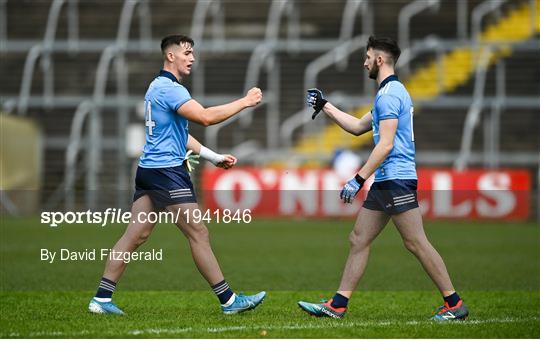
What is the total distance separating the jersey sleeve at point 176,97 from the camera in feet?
24.1

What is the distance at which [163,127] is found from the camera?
7477 millimetres

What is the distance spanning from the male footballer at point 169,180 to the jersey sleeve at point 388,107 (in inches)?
36.2

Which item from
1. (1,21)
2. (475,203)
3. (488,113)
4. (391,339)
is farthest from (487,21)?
(391,339)

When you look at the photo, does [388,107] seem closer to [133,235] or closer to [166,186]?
[166,186]

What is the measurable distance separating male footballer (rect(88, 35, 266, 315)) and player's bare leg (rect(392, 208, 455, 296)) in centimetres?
120

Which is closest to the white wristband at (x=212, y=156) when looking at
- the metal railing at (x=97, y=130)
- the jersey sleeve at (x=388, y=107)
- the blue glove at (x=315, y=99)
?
the blue glove at (x=315, y=99)

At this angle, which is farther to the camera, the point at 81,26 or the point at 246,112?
the point at 81,26

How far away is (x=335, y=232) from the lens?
18609 millimetres

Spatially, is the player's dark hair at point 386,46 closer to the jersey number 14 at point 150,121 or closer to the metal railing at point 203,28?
the jersey number 14 at point 150,121

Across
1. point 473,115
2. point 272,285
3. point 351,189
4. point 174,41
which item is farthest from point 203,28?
point 351,189

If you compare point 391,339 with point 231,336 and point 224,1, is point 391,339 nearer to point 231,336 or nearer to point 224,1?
point 231,336

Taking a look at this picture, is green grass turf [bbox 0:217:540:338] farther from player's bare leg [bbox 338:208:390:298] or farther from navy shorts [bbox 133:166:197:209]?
navy shorts [bbox 133:166:197:209]

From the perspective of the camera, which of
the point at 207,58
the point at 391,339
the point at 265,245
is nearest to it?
the point at 391,339

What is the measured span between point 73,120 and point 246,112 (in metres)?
4.13
